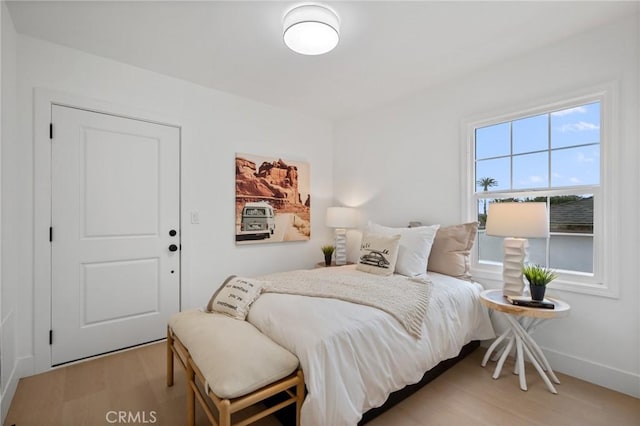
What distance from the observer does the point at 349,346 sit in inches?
58.5

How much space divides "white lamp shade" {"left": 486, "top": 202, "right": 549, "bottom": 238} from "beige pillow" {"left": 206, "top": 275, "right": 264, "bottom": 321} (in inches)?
68.9

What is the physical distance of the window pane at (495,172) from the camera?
265cm

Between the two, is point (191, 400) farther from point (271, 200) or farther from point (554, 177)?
point (554, 177)

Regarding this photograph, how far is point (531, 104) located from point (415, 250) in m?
1.50

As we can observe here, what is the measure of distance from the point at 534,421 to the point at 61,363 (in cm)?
329

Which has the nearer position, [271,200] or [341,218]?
[271,200]

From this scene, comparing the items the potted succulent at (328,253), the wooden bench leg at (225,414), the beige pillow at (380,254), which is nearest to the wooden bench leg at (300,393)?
the wooden bench leg at (225,414)

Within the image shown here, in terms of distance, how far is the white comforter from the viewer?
→ 4.50 feet

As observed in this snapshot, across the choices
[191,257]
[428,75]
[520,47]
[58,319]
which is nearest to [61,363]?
[58,319]

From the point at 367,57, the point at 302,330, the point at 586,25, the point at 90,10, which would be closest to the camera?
the point at 302,330

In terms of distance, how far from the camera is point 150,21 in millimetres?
2029

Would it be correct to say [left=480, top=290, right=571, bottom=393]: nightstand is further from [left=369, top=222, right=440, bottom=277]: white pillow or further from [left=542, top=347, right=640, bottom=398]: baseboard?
[left=369, top=222, right=440, bottom=277]: white pillow

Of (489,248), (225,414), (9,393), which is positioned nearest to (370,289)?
(225,414)

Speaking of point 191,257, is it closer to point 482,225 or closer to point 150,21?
point 150,21
